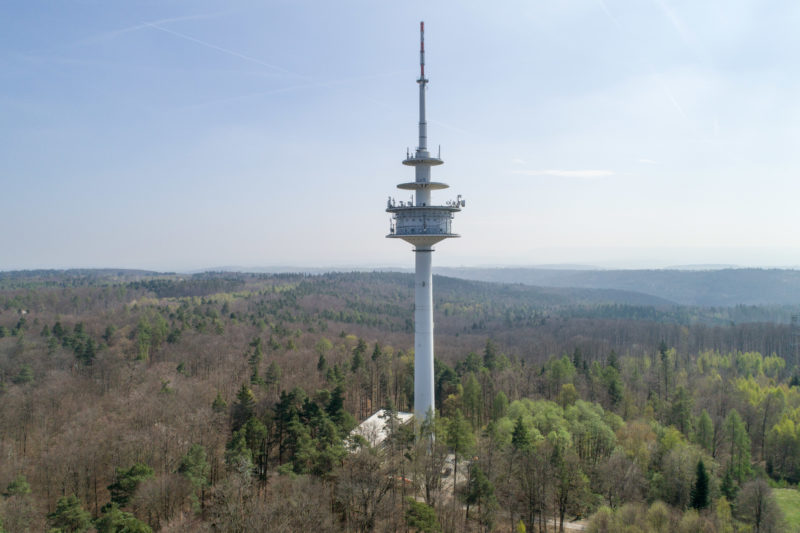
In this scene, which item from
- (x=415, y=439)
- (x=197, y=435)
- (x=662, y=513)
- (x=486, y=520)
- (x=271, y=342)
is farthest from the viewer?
(x=271, y=342)

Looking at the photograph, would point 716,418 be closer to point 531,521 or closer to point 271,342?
point 531,521

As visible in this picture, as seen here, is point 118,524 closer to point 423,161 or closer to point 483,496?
point 483,496

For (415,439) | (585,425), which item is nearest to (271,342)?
(415,439)

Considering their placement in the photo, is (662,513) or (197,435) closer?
(662,513)

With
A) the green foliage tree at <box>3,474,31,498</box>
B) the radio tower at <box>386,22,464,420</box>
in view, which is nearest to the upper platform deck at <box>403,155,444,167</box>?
the radio tower at <box>386,22,464,420</box>

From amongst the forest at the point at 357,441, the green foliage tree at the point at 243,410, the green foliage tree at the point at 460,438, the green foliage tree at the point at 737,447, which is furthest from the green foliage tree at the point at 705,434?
the green foliage tree at the point at 243,410

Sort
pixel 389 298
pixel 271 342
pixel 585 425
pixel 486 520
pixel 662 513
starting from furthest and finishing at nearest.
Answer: pixel 389 298 < pixel 271 342 < pixel 585 425 < pixel 486 520 < pixel 662 513

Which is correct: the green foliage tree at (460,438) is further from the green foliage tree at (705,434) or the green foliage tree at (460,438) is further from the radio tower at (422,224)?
the green foliage tree at (705,434)
